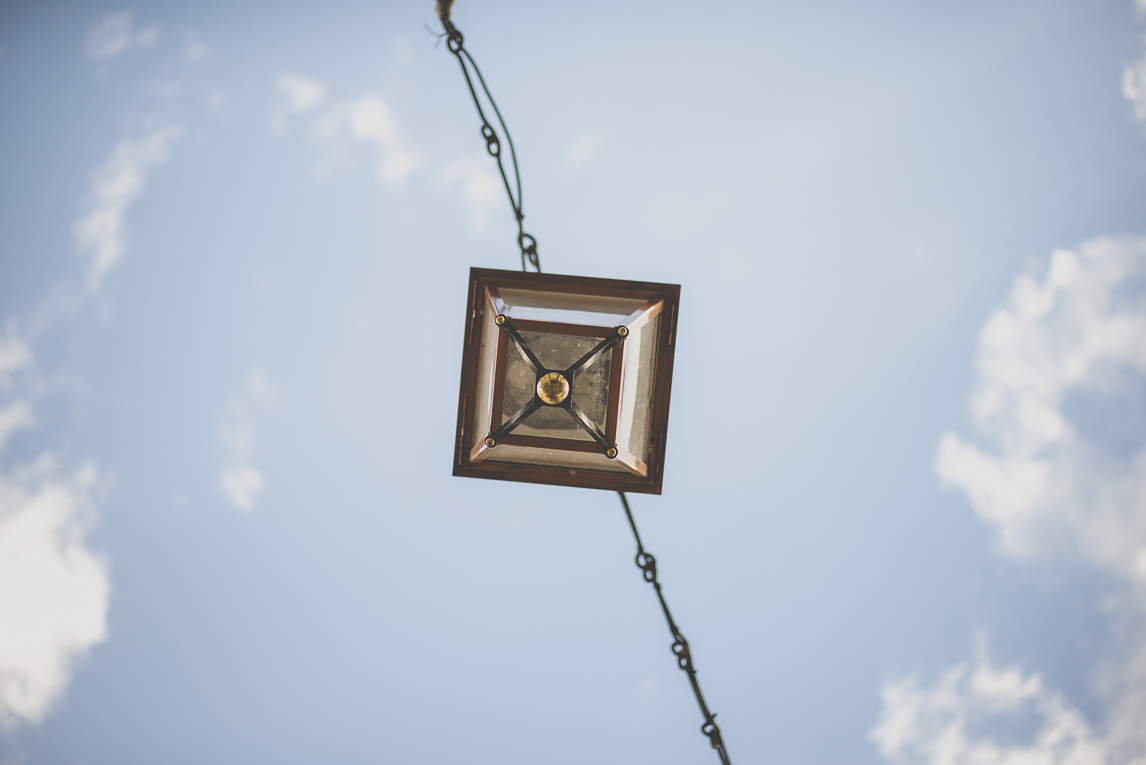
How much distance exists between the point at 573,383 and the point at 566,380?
0.16 metres

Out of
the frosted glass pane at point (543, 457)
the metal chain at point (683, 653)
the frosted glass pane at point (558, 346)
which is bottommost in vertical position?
the metal chain at point (683, 653)

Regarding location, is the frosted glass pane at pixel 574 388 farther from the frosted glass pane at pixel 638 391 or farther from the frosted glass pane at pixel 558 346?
the frosted glass pane at pixel 638 391

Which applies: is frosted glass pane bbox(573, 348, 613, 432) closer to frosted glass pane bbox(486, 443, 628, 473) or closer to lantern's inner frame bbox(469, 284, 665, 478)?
lantern's inner frame bbox(469, 284, 665, 478)

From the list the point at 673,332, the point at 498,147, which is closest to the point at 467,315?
the point at 498,147

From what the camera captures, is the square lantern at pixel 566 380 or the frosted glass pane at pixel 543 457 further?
the frosted glass pane at pixel 543 457

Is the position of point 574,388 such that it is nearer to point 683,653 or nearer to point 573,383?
point 573,383

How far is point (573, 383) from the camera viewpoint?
3221 mm

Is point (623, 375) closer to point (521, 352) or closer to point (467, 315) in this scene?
point (521, 352)

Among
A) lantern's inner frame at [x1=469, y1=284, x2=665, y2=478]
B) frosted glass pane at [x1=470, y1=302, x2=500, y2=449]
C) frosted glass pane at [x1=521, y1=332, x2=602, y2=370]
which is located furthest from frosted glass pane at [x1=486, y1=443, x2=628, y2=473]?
frosted glass pane at [x1=521, y1=332, x2=602, y2=370]

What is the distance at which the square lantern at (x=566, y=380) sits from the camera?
10.3 feet

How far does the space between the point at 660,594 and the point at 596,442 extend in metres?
0.90

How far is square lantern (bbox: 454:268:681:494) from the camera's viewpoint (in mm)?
3150

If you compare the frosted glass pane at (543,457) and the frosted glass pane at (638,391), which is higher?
the frosted glass pane at (638,391)

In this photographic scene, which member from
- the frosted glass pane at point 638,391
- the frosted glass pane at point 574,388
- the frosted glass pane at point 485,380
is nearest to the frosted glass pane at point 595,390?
the frosted glass pane at point 574,388
